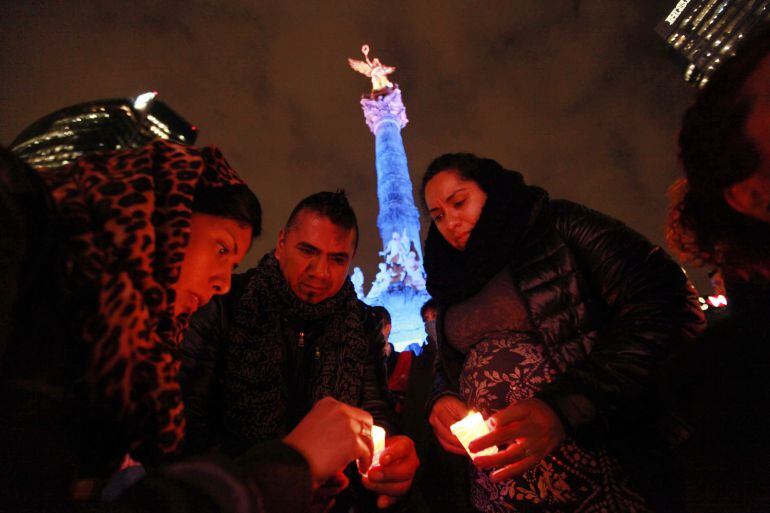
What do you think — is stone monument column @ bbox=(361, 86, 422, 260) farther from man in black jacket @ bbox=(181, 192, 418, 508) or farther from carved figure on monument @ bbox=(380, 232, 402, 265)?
man in black jacket @ bbox=(181, 192, 418, 508)

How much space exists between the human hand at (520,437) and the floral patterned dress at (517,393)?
0.26 metres

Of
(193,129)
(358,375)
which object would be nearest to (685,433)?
(358,375)

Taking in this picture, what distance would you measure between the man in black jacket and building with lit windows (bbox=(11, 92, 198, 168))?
46.5 m

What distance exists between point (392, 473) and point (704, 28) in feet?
194

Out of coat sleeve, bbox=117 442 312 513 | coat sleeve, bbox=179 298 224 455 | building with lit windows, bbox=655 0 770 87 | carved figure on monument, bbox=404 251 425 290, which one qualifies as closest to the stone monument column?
carved figure on monument, bbox=404 251 425 290

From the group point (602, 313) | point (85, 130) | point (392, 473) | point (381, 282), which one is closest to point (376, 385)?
point (392, 473)

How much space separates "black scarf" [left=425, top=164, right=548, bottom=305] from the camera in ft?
7.57

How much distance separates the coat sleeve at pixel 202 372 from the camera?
2430mm

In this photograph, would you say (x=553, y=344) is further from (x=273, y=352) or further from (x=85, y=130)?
(x=85, y=130)

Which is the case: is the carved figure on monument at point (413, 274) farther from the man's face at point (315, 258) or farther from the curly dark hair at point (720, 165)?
the curly dark hair at point (720, 165)

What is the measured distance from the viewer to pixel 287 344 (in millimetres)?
3053

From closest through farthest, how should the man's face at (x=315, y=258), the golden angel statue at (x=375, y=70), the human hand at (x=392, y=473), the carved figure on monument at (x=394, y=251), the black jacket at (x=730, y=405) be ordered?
the black jacket at (x=730, y=405) < the human hand at (x=392, y=473) < the man's face at (x=315, y=258) < the carved figure on monument at (x=394, y=251) < the golden angel statue at (x=375, y=70)

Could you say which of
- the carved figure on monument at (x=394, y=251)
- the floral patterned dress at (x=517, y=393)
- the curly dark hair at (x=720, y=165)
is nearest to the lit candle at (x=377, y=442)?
the floral patterned dress at (x=517, y=393)

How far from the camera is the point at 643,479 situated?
1.67 m
